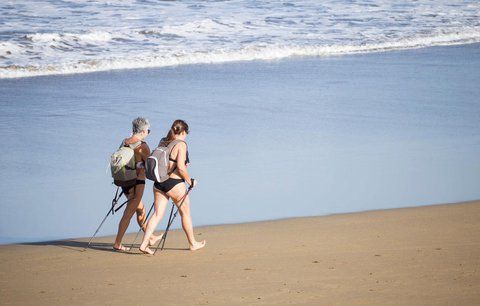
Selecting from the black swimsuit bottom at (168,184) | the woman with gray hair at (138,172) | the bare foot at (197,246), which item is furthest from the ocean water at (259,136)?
the black swimsuit bottom at (168,184)

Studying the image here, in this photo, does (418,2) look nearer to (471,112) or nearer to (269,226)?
(471,112)

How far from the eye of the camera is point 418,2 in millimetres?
27750

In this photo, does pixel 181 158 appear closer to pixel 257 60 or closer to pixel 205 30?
pixel 257 60

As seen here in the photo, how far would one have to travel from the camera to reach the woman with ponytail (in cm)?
757

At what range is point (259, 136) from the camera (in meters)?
12.1

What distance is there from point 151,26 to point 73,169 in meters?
13.3

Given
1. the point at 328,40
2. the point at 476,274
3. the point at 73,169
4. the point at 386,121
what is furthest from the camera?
the point at 328,40

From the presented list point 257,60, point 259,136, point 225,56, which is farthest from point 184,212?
point 225,56

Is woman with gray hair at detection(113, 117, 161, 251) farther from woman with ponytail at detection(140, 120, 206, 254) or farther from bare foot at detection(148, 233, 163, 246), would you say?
woman with ponytail at detection(140, 120, 206, 254)

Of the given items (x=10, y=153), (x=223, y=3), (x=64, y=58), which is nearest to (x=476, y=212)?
(x=10, y=153)

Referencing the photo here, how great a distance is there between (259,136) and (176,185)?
177 inches

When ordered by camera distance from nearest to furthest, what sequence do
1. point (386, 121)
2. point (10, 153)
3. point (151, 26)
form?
point (10, 153)
point (386, 121)
point (151, 26)

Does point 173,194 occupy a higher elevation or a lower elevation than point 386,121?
higher

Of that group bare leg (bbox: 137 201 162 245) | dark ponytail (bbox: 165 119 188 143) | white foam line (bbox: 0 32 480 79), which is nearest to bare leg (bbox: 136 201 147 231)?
bare leg (bbox: 137 201 162 245)
